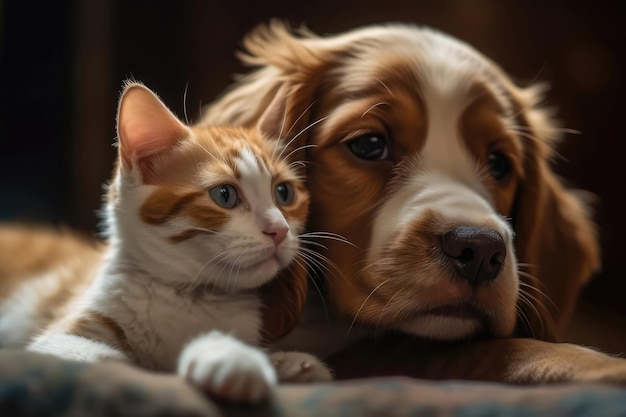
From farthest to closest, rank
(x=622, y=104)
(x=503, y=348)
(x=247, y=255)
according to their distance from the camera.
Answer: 1. (x=622, y=104)
2. (x=503, y=348)
3. (x=247, y=255)

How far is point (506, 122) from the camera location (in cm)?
150

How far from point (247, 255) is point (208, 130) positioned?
267 mm

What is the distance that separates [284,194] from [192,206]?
0.20m

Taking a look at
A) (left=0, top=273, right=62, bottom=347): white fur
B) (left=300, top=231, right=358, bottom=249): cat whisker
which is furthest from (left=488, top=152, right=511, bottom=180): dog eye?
(left=0, top=273, right=62, bottom=347): white fur

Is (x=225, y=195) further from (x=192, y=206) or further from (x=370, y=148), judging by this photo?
(x=370, y=148)

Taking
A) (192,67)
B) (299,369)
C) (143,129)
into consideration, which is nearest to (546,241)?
(299,369)

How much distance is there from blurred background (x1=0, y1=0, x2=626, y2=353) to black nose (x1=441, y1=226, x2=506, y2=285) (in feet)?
4.83

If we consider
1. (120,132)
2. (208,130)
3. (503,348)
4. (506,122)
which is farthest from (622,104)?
(120,132)

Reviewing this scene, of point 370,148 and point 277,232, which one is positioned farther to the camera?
point 370,148

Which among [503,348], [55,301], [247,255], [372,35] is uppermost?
[372,35]

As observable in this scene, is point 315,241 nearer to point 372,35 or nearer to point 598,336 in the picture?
point 372,35

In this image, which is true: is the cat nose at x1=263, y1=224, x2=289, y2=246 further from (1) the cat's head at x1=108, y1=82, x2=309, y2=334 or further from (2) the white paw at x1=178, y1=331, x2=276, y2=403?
(2) the white paw at x1=178, y1=331, x2=276, y2=403

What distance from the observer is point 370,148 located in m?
1.42

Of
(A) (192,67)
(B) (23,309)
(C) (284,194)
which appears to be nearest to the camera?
(C) (284,194)
